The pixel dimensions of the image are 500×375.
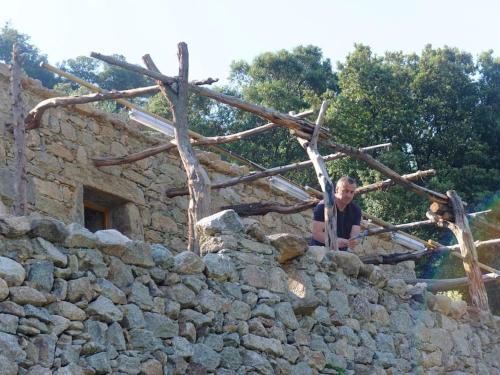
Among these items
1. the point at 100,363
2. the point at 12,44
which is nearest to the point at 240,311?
the point at 100,363

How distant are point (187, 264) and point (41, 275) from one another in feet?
3.92

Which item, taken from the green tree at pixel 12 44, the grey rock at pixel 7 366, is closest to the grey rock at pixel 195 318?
the grey rock at pixel 7 366

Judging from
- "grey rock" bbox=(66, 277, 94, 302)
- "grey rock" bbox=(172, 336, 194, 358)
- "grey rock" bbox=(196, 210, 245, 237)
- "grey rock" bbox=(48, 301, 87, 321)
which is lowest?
"grey rock" bbox=(172, 336, 194, 358)

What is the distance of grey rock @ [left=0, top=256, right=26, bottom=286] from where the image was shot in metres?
4.75

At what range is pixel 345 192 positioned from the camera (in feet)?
27.9

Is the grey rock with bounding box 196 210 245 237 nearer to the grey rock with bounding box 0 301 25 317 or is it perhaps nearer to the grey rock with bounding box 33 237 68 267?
the grey rock with bounding box 33 237 68 267

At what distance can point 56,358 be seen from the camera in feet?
15.8

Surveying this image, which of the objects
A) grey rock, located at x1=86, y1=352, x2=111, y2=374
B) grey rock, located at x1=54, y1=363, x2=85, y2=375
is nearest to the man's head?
grey rock, located at x1=86, y1=352, x2=111, y2=374

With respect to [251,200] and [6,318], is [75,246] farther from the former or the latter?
[251,200]

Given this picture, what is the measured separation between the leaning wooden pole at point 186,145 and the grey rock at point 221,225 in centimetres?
78

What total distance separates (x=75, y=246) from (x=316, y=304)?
90.2 inches

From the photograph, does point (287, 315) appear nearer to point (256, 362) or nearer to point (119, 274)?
point (256, 362)

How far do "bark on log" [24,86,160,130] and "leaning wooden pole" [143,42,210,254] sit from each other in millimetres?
241

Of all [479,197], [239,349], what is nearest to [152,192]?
[239,349]
